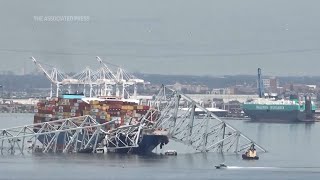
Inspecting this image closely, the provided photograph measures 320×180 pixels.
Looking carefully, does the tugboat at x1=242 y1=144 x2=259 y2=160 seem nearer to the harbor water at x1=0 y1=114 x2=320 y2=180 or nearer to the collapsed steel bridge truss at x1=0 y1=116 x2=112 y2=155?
the harbor water at x1=0 y1=114 x2=320 y2=180

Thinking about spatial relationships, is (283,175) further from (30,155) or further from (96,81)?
(96,81)

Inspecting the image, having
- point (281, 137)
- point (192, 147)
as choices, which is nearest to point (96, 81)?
point (281, 137)

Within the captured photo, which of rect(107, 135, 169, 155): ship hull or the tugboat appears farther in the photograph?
rect(107, 135, 169, 155): ship hull

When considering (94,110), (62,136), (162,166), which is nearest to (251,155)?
(162,166)

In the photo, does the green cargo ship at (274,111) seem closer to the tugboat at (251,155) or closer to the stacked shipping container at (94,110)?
the stacked shipping container at (94,110)

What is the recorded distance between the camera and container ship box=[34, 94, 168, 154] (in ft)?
Answer: 301

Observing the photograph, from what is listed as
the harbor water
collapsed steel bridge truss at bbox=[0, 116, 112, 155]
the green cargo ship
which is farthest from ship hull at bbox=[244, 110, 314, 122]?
collapsed steel bridge truss at bbox=[0, 116, 112, 155]

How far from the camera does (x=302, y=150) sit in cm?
9981

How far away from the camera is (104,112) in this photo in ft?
325

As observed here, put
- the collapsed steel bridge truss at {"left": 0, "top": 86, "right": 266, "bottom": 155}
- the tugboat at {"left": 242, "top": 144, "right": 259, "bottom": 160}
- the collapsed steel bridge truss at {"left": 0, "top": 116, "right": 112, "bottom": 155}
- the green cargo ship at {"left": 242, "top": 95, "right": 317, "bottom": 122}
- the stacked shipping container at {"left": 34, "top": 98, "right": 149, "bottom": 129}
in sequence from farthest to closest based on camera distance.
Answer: the green cargo ship at {"left": 242, "top": 95, "right": 317, "bottom": 122} < the stacked shipping container at {"left": 34, "top": 98, "right": 149, "bottom": 129} < the collapsed steel bridge truss at {"left": 0, "top": 86, "right": 266, "bottom": 155} < the collapsed steel bridge truss at {"left": 0, "top": 116, "right": 112, "bottom": 155} < the tugboat at {"left": 242, "top": 144, "right": 259, "bottom": 160}

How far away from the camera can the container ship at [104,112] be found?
91688mm

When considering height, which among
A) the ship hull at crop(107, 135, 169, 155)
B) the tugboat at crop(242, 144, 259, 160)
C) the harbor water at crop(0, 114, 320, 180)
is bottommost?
the harbor water at crop(0, 114, 320, 180)

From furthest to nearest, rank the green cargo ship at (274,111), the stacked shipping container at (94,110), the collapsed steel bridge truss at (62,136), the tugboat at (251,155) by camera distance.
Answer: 1. the green cargo ship at (274,111)
2. the stacked shipping container at (94,110)
3. the collapsed steel bridge truss at (62,136)
4. the tugboat at (251,155)

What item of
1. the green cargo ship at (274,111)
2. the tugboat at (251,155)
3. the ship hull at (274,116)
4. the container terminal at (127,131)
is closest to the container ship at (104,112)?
the container terminal at (127,131)
